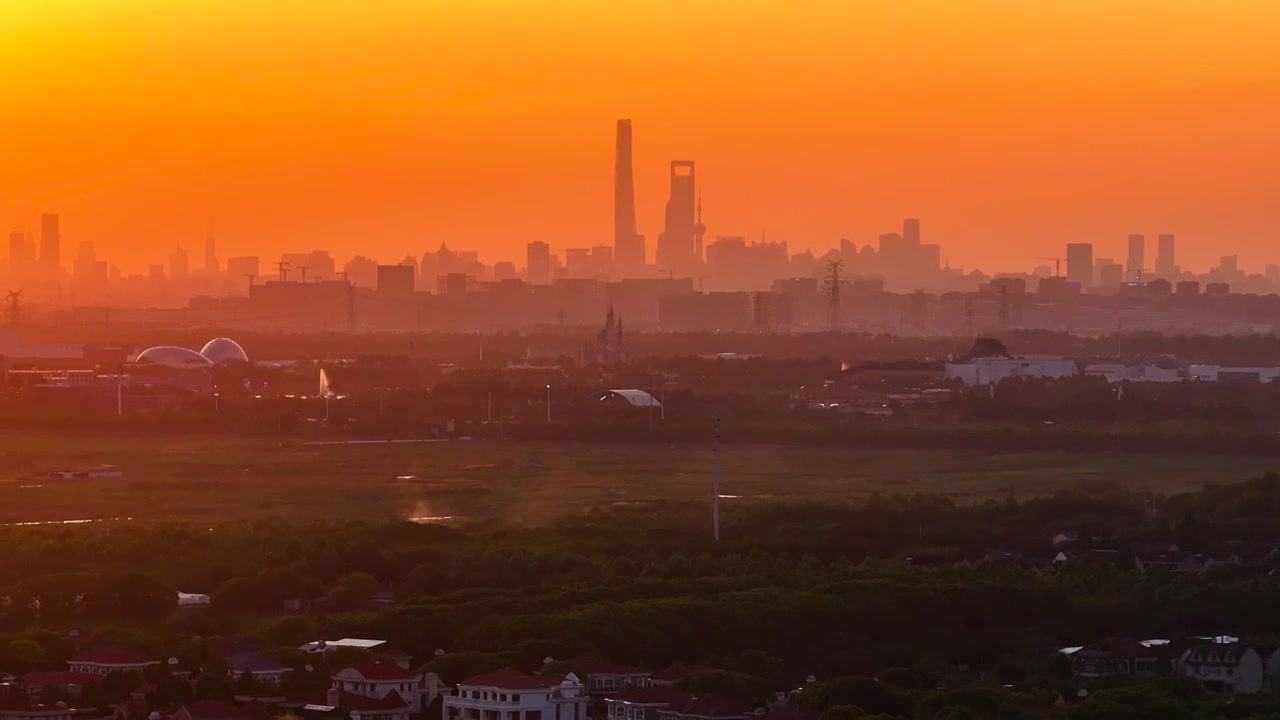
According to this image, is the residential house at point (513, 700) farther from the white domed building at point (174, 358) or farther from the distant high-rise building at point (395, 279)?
the distant high-rise building at point (395, 279)

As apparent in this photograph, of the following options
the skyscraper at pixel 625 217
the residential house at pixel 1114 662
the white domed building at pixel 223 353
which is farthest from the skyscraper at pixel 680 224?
the residential house at pixel 1114 662

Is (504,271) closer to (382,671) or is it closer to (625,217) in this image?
(625,217)

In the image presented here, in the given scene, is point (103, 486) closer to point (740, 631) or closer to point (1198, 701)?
point (740, 631)

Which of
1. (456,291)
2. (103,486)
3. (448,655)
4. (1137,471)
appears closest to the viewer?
(448,655)

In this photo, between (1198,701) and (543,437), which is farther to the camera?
(543,437)

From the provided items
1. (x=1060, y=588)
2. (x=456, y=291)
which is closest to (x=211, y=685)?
(x=1060, y=588)

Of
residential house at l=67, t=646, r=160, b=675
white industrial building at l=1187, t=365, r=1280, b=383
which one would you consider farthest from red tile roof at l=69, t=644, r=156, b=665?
white industrial building at l=1187, t=365, r=1280, b=383
